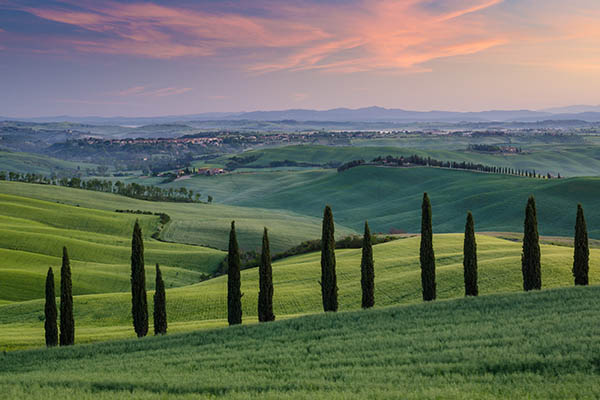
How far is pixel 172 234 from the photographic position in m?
115

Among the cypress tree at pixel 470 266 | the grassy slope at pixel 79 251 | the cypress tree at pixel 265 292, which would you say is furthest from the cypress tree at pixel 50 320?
the cypress tree at pixel 470 266

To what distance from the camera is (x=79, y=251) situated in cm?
9075

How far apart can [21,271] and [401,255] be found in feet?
167

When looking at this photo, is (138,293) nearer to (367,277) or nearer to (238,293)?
(238,293)

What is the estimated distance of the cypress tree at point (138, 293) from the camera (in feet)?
134

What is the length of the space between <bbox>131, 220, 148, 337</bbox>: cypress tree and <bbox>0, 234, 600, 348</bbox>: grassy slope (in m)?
2.66

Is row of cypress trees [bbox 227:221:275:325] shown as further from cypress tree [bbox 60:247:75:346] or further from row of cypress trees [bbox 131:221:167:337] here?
cypress tree [bbox 60:247:75:346]

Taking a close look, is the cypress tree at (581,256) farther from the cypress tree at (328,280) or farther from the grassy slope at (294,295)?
the cypress tree at (328,280)

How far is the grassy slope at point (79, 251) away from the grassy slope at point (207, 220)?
809 centimetres

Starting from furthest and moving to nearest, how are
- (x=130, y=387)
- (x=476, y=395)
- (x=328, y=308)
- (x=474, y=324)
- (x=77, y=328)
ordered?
(x=77, y=328) < (x=328, y=308) < (x=474, y=324) < (x=130, y=387) < (x=476, y=395)

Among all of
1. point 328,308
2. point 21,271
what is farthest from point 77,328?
point 21,271

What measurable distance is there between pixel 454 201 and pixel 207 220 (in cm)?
6868

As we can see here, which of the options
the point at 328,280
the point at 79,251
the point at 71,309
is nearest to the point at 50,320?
the point at 71,309

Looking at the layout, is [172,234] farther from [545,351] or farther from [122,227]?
[545,351]
